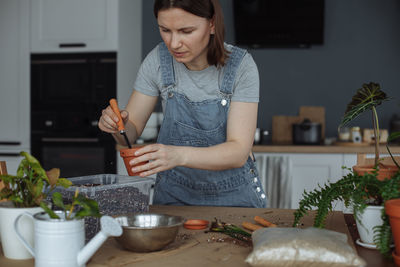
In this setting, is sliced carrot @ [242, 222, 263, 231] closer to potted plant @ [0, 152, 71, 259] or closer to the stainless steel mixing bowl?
the stainless steel mixing bowl

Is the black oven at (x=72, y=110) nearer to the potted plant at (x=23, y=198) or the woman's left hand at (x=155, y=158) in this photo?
the woman's left hand at (x=155, y=158)

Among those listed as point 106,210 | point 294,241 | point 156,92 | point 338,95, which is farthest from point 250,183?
point 338,95

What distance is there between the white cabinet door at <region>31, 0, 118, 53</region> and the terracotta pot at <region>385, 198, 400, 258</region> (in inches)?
105

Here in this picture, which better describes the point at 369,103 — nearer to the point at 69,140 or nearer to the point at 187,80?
the point at 187,80

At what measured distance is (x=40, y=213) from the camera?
35.1 inches

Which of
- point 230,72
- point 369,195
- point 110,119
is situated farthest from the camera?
point 230,72

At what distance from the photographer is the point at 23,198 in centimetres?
96

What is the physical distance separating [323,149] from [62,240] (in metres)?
2.57

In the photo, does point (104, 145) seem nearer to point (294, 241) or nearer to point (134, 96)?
point (134, 96)

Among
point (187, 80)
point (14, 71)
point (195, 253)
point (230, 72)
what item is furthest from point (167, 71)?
point (14, 71)

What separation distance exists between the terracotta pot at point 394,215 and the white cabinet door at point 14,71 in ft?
9.84

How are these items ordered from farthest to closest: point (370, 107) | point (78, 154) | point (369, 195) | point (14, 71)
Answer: point (14, 71), point (78, 154), point (370, 107), point (369, 195)

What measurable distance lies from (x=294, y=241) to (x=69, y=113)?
2.78 metres

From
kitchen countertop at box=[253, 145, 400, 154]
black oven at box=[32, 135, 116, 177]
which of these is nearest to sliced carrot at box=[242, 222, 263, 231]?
kitchen countertop at box=[253, 145, 400, 154]
